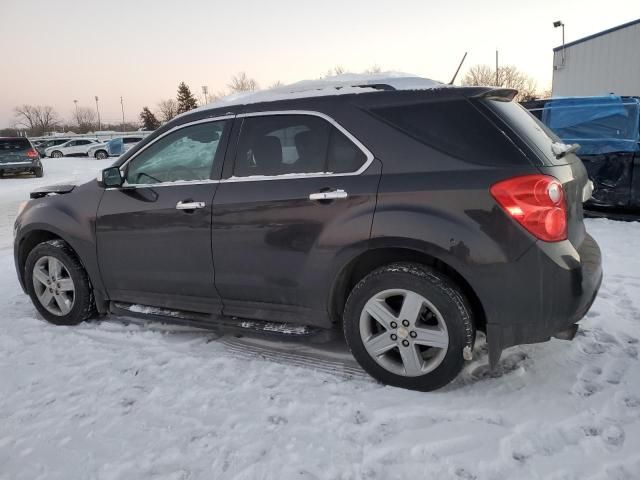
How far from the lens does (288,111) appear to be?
3.28m

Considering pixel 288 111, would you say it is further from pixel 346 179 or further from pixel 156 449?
pixel 156 449

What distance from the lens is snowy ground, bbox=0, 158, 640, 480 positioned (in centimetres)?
236

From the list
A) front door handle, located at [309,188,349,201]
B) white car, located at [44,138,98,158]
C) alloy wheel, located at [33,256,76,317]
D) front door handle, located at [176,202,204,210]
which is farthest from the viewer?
white car, located at [44,138,98,158]

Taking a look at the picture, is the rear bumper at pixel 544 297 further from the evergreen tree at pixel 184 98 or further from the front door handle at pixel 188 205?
the evergreen tree at pixel 184 98

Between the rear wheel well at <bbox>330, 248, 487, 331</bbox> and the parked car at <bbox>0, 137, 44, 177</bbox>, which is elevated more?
the parked car at <bbox>0, 137, 44, 177</bbox>

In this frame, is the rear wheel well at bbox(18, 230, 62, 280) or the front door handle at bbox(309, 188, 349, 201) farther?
the rear wheel well at bbox(18, 230, 62, 280)

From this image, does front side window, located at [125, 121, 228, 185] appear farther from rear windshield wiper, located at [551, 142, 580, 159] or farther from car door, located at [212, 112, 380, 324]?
rear windshield wiper, located at [551, 142, 580, 159]

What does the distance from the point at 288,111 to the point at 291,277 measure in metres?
1.09

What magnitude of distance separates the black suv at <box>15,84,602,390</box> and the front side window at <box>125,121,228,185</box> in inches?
0.4

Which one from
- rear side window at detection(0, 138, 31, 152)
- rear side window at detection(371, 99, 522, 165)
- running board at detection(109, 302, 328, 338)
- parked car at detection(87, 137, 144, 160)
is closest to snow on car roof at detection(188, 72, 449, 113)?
rear side window at detection(371, 99, 522, 165)

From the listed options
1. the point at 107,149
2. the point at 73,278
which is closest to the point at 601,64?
the point at 73,278

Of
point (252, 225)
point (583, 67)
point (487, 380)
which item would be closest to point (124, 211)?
point (252, 225)

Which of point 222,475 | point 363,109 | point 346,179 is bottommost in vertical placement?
point 222,475

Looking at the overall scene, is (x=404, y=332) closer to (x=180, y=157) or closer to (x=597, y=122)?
(x=180, y=157)
